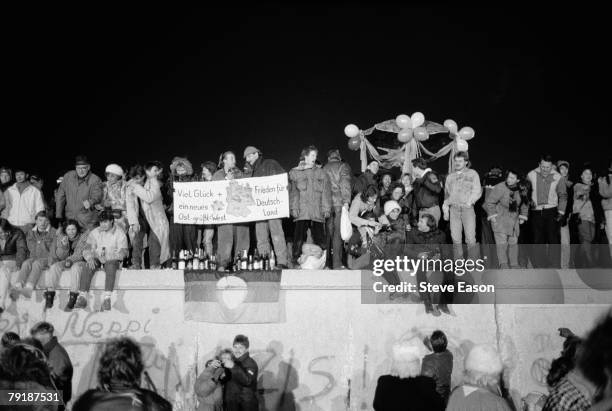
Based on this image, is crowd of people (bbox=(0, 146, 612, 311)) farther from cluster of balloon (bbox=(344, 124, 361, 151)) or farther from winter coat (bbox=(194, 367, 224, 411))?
cluster of balloon (bbox=(344, 124, 361, 151))

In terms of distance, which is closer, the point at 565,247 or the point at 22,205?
the point at 565,247

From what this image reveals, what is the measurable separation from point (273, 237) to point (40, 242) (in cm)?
384

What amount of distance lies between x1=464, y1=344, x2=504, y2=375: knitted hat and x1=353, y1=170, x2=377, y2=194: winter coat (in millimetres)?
6875

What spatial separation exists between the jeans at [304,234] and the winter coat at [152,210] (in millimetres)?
2121

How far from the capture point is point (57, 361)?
739 centimetres

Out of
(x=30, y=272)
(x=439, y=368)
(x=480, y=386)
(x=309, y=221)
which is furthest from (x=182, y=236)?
(x=480, y=386)

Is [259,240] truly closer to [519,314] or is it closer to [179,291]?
[179,291]

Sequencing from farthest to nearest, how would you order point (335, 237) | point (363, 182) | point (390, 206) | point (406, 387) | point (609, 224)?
1. point (609, 224)
2. point (363, 182)
3. point (335, 237)
4. point (390, 206)
5. point (406, 387)

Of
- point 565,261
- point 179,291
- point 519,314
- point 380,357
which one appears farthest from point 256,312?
point 565,261

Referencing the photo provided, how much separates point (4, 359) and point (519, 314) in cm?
768

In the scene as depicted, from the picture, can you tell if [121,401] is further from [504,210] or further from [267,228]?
[504,210]

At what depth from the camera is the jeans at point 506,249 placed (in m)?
11.5

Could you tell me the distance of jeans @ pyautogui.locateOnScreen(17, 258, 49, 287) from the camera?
1082 centimetres

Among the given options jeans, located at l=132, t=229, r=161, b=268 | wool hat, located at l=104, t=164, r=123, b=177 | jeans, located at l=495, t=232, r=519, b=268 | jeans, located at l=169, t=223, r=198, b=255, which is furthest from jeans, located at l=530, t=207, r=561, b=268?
wool hat, located at l=104, t=164, r=123, b=177
